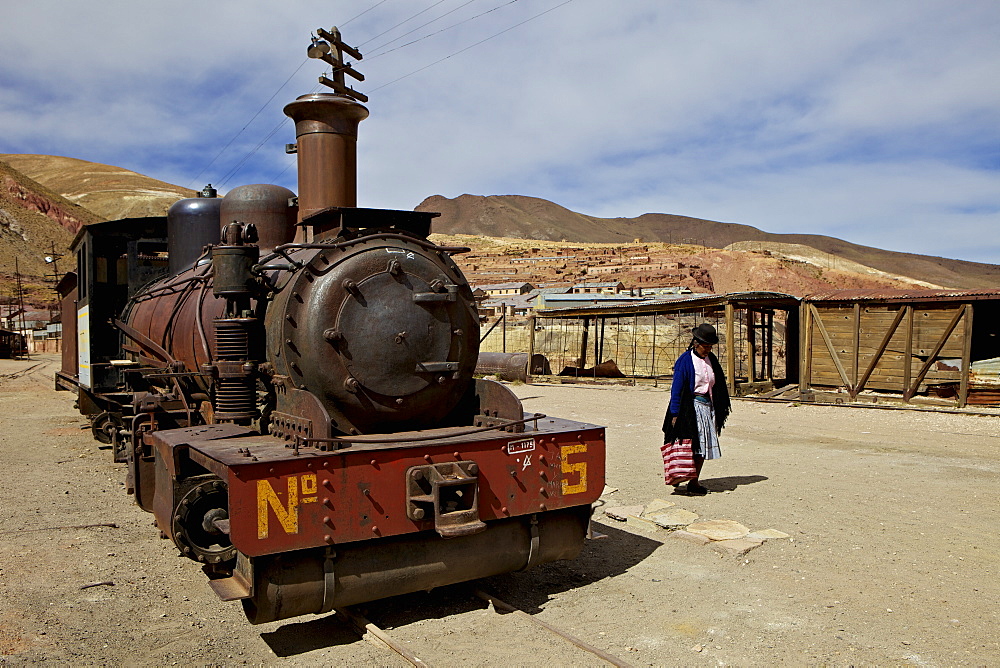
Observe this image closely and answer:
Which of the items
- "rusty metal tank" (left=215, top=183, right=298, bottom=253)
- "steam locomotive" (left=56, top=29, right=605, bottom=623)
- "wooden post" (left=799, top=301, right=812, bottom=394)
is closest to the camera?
Result: "steam locomotive" (left=56, top=29, right=605, bottom=623)

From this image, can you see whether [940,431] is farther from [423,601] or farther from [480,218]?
[480,218]

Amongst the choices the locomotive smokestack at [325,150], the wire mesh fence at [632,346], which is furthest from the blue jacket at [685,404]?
the wire mesh fence at [632,346]

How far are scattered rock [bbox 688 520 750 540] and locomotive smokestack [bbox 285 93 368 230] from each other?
13.0 feet

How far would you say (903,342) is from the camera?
14492 millimetres

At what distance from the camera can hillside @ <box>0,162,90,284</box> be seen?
6869cm

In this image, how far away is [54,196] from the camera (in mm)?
87250

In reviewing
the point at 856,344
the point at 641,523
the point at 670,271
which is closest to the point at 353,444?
the point at 641,523

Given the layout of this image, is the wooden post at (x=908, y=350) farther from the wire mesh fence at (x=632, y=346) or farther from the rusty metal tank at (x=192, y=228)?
the rusty metal tank at (x=192, y=228)

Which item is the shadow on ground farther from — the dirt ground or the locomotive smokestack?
the locomotive smokestack

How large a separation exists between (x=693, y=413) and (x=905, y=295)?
377 inches

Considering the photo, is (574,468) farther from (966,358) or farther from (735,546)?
(966,358)

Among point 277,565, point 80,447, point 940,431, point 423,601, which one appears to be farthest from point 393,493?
point 940,431

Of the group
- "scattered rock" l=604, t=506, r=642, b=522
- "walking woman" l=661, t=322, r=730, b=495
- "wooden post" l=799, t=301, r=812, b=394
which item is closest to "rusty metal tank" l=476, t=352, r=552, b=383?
"wooden post" l=799, t=301, r=812, b=394

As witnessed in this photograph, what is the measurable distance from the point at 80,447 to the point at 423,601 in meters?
7.93
